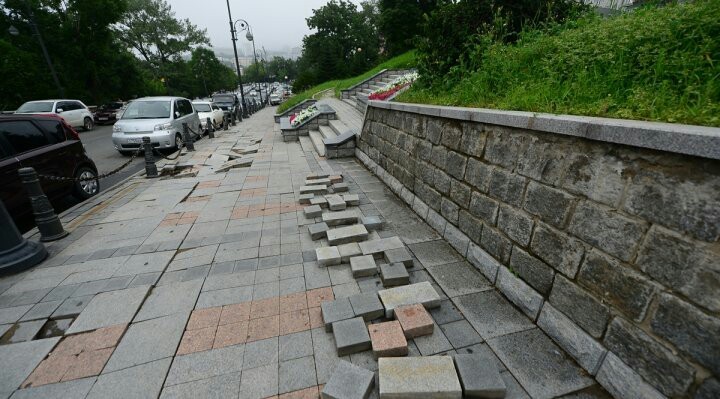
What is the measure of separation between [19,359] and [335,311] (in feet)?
8.76

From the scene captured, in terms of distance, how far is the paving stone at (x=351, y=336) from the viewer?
2.49 m

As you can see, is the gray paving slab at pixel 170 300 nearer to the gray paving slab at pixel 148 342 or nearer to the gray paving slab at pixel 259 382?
the gray paving slab at pixel 148 342

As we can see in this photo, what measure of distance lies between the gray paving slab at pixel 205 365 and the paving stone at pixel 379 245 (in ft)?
5.75

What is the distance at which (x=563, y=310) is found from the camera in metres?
2.47

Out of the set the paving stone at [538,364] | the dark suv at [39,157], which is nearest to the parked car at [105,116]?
the dark suv at [39,157]

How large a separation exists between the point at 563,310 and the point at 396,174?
3.87 meters

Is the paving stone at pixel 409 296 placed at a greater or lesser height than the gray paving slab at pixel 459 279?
greater

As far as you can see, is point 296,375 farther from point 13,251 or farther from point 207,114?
point 207,114

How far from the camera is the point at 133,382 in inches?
92.2

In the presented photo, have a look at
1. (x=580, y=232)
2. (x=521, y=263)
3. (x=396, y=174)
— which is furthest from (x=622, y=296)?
(x=396, y=174)

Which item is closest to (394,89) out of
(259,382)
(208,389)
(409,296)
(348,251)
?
(348,251)

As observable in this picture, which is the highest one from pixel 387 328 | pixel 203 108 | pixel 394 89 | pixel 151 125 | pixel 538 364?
pixel 394 89

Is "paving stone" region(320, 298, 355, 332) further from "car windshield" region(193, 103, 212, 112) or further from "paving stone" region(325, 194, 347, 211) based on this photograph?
"car windshield" region(193, 103, 212, 112)

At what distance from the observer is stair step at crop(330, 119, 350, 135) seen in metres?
10.1
